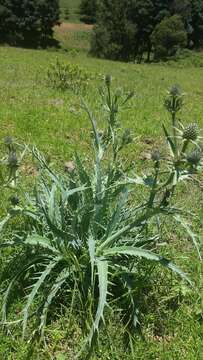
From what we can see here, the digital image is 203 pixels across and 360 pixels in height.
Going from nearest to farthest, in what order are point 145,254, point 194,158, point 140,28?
point 194,158 < point 145,254 < point 140,28

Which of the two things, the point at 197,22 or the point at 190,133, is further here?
the point at 197,22

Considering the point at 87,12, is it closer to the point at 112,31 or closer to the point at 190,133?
the point at 112,31

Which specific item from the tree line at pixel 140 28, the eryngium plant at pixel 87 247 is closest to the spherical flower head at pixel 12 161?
the eryngium plant at pixel 87 247

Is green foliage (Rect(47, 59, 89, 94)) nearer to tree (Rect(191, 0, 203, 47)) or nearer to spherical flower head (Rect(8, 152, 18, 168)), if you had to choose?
spherical flower head (Rect(8, 152, 18, 168))

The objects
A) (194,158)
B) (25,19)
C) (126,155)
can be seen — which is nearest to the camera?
(194,158)

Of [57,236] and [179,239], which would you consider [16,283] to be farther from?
[179,239]

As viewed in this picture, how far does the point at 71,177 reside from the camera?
4383mm

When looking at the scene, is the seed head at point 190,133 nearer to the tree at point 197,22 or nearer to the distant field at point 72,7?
the tree at point 197,22

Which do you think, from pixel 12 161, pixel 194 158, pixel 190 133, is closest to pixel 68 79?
pixel 12 161

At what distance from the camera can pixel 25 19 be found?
183ft

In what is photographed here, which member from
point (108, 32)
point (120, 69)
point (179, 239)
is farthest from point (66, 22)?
point (179, 239)

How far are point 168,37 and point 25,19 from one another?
16089mm

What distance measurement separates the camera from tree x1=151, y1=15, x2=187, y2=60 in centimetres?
5066

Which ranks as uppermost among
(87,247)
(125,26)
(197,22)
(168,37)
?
(87,247)
